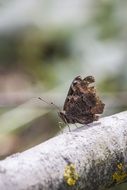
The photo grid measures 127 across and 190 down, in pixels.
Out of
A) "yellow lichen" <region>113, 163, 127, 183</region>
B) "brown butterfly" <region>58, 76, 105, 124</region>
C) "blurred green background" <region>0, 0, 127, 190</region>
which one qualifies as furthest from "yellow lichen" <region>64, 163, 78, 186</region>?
"blurred green background" <region>0, 0, 127, 190</region>

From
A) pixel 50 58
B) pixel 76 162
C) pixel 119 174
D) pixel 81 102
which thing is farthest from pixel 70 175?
pixel 50 58

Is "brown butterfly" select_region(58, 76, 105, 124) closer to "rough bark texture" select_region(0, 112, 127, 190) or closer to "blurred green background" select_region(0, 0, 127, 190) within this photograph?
"rough bark texture" select_region(0, 112, 127, 190)

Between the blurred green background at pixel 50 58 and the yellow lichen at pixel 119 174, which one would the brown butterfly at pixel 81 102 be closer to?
the yellow lichen at pixel 119 174

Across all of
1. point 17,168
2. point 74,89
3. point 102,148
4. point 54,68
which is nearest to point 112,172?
point 102,148

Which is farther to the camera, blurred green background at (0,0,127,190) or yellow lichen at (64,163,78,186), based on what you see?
blurred green background at (0,0,127,190)

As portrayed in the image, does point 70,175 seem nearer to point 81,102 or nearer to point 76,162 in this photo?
point 76,162

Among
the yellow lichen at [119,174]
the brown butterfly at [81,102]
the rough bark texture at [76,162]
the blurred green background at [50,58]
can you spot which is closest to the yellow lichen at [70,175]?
the rough bark texture at [76,162]
